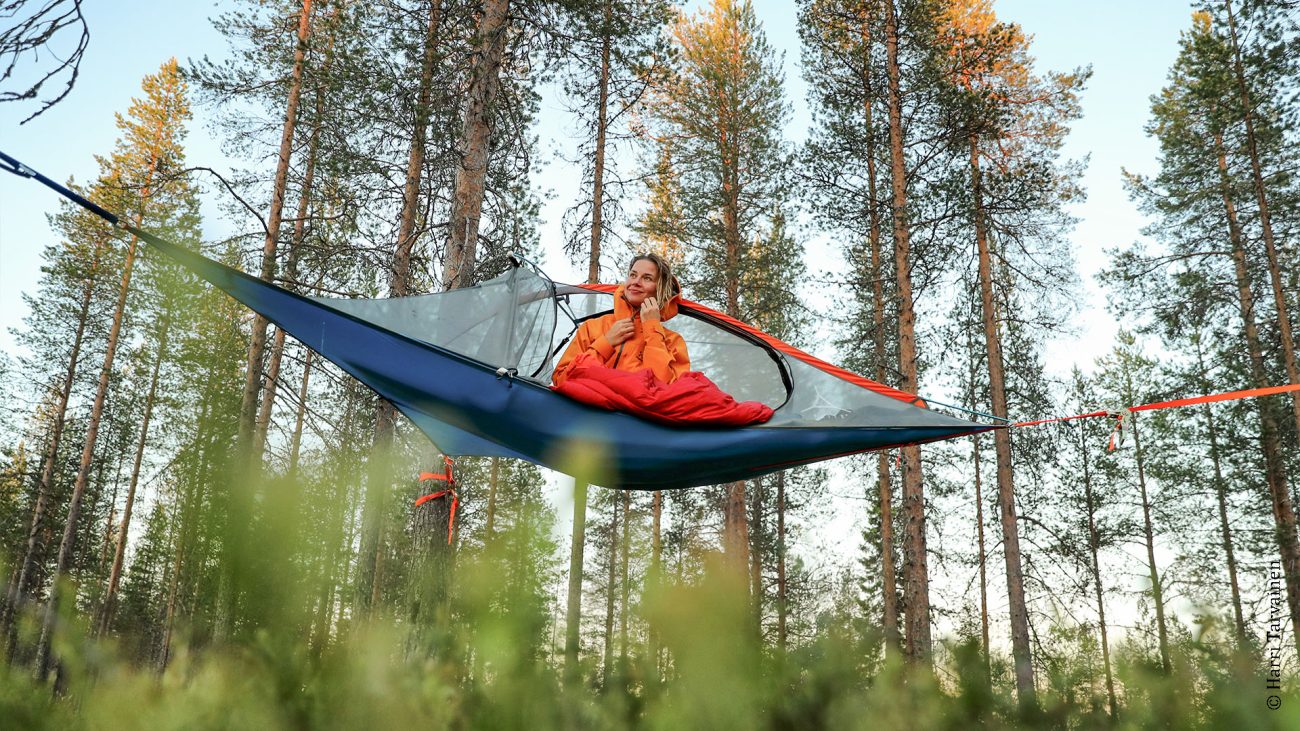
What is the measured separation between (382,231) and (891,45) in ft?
15.4

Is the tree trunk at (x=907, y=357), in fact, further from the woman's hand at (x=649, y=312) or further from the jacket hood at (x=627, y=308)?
the woman's hand at (x=649, y=312)

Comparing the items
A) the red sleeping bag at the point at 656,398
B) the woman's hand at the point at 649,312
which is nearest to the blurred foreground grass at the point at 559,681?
the red sleeping bag at the point at 656,398

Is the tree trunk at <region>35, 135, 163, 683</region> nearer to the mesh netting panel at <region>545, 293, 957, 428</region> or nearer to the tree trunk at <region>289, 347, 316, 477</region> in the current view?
the tree trunk at <region>289, 347, 316, 477</region>

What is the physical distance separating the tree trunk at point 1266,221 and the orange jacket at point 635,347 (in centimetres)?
728

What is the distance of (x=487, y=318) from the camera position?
106 inches

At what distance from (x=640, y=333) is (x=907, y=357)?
4.14m

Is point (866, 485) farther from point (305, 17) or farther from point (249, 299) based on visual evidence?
point (249, 299)

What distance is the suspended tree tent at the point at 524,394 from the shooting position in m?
2.34

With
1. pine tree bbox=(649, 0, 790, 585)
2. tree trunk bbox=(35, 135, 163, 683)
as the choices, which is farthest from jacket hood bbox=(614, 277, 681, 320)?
tree trunk bbox=(35, 135, 163, 683)

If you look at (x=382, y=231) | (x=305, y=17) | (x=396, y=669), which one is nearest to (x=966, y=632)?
(x=396, y=669)

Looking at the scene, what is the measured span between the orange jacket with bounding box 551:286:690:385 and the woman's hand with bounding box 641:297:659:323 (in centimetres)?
2

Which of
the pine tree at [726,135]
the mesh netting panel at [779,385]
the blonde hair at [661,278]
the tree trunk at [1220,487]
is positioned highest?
the pine tree at [726,135]

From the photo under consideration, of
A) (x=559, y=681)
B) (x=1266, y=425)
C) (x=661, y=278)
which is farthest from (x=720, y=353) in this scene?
(x=1266, y=425)

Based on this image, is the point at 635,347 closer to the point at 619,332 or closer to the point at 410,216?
the point at 619,332
